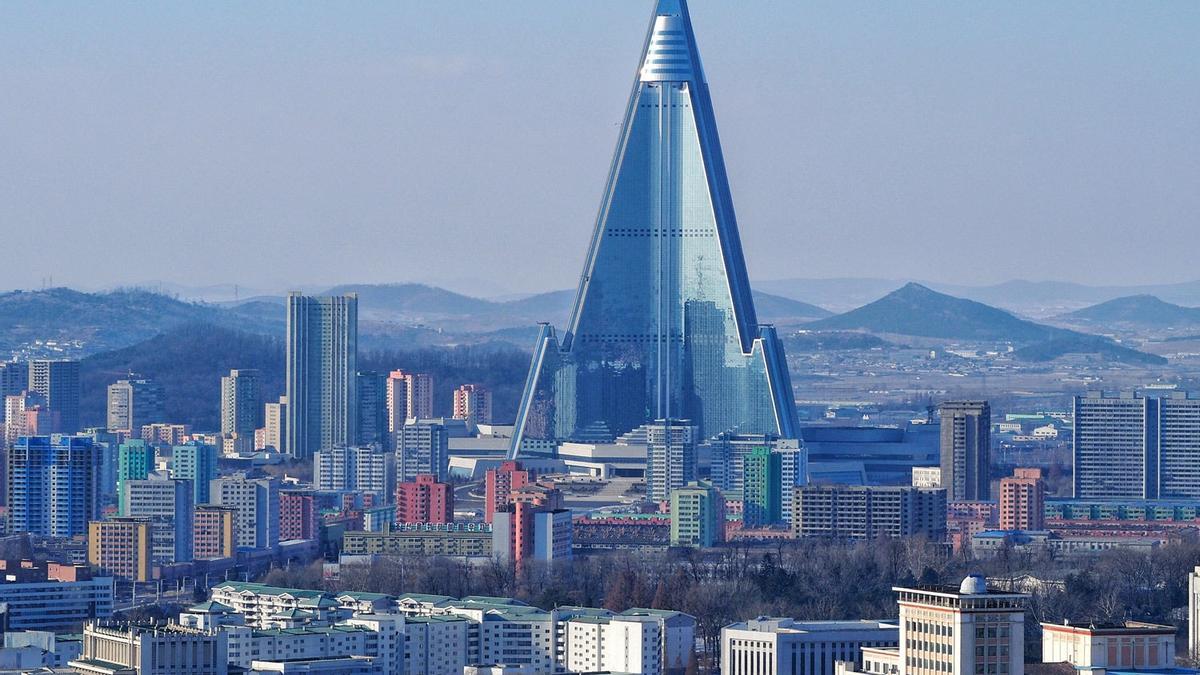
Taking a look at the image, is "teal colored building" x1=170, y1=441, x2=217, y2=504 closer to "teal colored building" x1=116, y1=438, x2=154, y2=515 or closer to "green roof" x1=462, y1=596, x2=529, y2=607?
"teal colored building" x1=116, y1=438, x2=154, y2=515

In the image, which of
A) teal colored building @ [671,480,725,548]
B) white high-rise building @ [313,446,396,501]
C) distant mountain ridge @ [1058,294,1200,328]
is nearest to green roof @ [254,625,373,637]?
teal colored building @ [671,480,725,548]

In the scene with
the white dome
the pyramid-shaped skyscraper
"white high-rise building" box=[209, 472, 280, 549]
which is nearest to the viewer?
the white dome

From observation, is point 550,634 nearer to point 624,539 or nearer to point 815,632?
point 815,632

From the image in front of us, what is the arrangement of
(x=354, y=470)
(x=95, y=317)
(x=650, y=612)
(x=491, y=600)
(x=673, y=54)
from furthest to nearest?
(x=95, y=317)
(x=354, y=470)
(x=673, y=54)
(x=491, y=600)
(x=650, y=612)

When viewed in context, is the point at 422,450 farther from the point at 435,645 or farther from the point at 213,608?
the point at 435,645

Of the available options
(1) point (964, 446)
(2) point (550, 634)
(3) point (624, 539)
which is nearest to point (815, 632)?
(2) point (550, 634)

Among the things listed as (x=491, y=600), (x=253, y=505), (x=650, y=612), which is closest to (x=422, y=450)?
(x=253, y=505)
